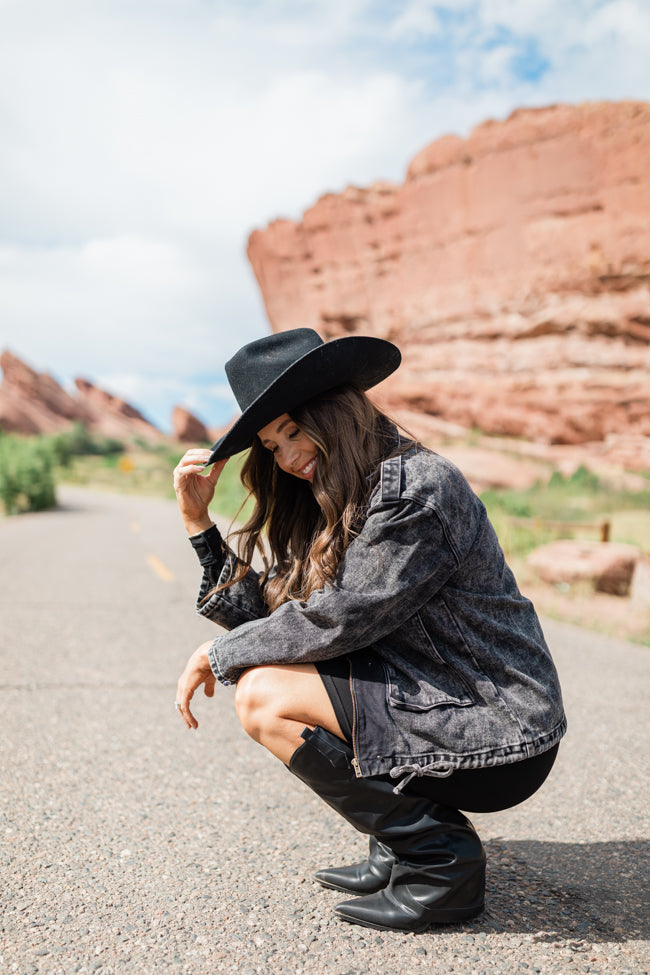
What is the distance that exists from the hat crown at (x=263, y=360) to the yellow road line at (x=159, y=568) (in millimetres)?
6648

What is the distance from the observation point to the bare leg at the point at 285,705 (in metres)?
2.00

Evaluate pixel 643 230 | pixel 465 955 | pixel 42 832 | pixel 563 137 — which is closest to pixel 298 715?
A: pixel 465 955

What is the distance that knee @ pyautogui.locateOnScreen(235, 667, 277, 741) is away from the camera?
6.65 feet

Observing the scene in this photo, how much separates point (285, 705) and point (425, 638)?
16.4 inches

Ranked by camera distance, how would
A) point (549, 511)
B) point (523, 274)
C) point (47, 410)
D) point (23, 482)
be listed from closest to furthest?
point (549, 511)
point (23, 482)
point (523, 274)
point (47, 410)

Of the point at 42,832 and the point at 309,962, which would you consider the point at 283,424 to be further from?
the point at 42,832

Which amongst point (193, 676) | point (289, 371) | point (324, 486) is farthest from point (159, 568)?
point (289, 371)

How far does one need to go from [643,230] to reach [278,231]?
817 inches

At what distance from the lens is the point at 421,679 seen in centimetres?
200

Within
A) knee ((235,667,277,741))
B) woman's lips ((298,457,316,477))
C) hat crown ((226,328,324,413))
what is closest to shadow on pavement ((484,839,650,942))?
knee ((235,667,277,741))

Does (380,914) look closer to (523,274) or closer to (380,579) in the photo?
(380,579)

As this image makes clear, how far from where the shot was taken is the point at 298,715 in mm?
2000

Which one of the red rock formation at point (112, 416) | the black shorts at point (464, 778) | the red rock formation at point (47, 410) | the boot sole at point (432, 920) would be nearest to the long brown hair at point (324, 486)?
the black shorts at point (464, 778)

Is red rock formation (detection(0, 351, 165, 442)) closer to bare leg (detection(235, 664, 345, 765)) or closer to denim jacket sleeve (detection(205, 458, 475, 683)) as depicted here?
bare leg (detection(235, 664, 345, 765))
